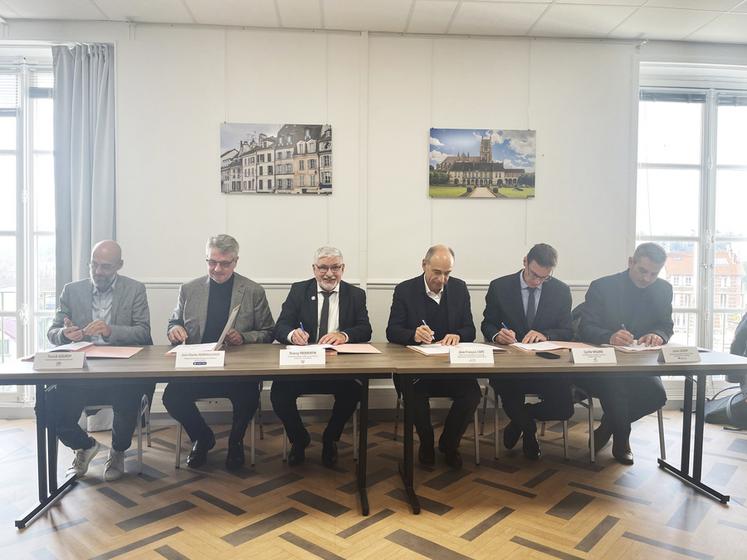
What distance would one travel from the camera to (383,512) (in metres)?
2.63

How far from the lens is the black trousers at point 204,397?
3.21 m

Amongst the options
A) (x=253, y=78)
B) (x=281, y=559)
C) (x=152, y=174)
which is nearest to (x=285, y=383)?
(x=281, y=559)

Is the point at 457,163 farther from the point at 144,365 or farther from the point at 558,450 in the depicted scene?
the point at 144,365

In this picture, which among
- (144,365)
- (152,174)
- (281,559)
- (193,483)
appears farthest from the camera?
(152,174)

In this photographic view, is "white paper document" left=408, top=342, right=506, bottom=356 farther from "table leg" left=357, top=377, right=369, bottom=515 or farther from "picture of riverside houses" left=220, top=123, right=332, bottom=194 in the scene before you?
"picture of riverside houses" left=220, top=123, right=332, bottom=194

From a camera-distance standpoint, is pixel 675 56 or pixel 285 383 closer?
pixel 285 383

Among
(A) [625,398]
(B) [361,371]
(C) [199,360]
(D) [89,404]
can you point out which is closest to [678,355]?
(A) [625,398]

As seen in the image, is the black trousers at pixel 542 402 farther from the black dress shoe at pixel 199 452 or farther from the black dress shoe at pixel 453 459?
the black dress shoe at pixel 199 452

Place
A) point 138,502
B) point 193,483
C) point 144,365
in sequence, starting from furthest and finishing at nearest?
point 193,483
point 138,502
point 144,365

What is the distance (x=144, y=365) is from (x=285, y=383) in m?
0.99

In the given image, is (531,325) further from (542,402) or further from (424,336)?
(424,336)

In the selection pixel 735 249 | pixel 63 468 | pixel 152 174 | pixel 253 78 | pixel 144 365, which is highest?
pixel 253 78

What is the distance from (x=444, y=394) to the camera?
3410mm

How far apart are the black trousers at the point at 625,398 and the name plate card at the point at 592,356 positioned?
817 mm
